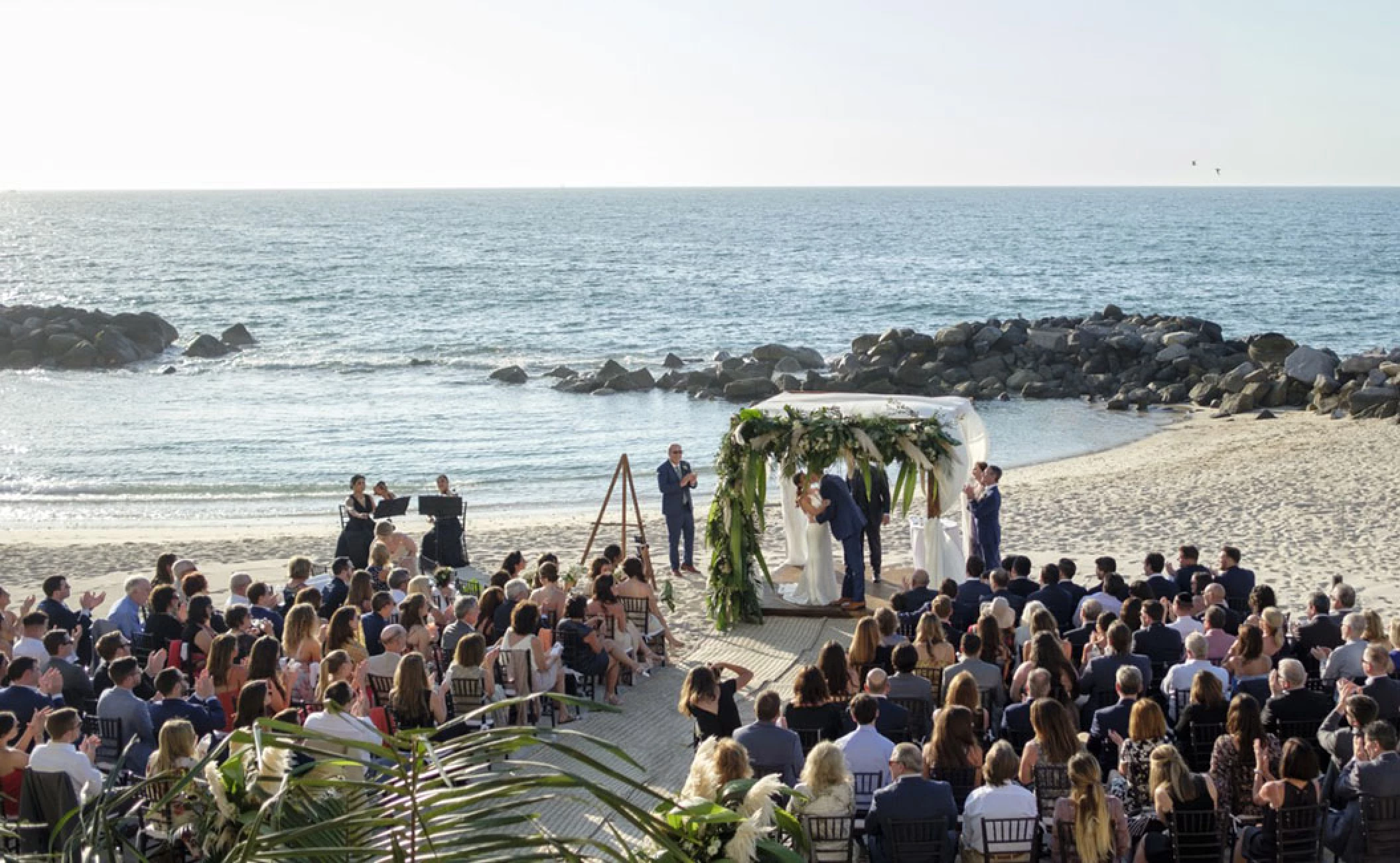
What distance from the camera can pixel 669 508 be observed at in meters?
17.3

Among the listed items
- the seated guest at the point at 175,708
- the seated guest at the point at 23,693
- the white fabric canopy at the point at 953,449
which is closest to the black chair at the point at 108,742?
the seated guest at the point at 175,708

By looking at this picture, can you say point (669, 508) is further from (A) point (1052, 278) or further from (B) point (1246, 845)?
(A) point (1052, 278)

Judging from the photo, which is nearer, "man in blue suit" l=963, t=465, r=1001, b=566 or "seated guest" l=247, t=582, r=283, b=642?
"seated guest" l=247, t=582, r=283, b=642

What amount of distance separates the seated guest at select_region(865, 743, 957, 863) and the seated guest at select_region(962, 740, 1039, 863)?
0.10 meters

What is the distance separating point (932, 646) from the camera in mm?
10070

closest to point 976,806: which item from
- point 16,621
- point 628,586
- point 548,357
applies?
point 628,586

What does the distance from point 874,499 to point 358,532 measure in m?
6.01

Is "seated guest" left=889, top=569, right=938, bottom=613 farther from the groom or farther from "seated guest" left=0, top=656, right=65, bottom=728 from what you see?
"seated guest" left=0, top=656, right=65, bottom=728

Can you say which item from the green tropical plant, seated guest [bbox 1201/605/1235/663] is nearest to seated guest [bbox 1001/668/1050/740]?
seated guest [bbox 1201/605/1235/663]

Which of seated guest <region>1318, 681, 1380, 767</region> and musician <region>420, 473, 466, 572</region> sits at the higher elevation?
seated guest <region>1318, 681, 1380, 767</region>

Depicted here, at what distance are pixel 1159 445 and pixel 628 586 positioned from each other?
21934mm

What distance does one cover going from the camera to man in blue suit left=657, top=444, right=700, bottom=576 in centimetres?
1712

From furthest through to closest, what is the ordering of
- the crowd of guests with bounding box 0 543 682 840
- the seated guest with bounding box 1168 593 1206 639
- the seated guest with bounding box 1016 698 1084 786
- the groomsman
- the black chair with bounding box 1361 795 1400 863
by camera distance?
1. the groomsman
2. the seated guest with bounding box 1168 593 1206 639
3. the crowd of guests with bounding box 0 543 682 840
4. the seated guest with bounding box 1016 698 1084 786
5. the black chair with bounding box 1361 795 1400 863

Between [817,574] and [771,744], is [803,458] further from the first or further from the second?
[771,744]
